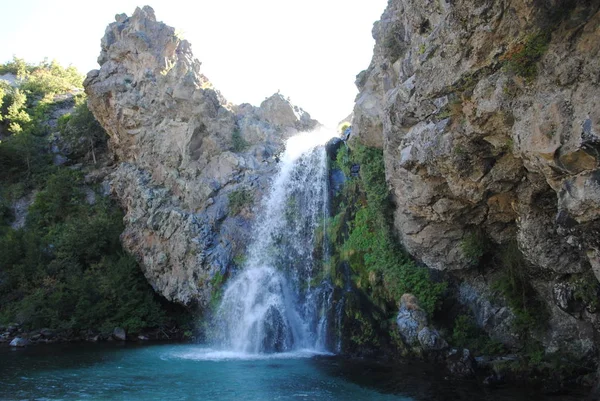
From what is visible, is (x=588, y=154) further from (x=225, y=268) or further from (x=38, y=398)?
(x=225, y=268)

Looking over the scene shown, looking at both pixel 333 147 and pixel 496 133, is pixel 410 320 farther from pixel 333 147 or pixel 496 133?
pixel 333 147

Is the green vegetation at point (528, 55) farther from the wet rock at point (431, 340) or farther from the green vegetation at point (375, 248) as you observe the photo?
the green vegetation at point (375, 248)

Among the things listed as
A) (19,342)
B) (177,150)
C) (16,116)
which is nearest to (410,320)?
(177,150)

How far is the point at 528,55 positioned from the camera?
32.2 ft

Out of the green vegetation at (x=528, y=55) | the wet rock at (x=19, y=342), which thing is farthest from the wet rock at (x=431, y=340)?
the wet rock at (x=19, y=342)

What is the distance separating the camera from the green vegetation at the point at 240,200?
25969mm

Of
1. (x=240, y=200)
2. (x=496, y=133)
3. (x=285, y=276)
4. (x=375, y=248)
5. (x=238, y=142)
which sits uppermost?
(x=238, y=142)

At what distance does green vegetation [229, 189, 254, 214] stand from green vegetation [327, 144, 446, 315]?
5.73 m

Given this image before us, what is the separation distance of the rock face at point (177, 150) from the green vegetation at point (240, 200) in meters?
0.06

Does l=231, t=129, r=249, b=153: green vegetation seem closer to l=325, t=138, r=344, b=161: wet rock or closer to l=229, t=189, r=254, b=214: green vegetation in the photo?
l=229, t=189, r=254, b=214: green vegetation

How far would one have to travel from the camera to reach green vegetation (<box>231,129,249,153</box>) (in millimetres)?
28283

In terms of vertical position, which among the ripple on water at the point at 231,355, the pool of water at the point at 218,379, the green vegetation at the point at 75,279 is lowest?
the pool of water at the point at 218,379

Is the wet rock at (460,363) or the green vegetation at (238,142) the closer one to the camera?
the wet rock at (460,363)

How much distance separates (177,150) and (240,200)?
5792 mm
